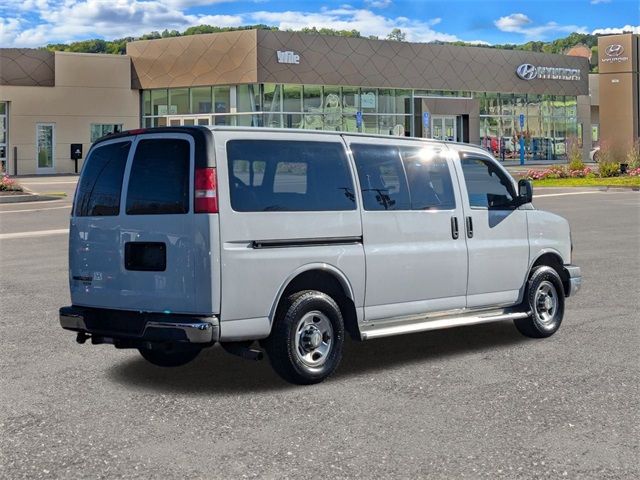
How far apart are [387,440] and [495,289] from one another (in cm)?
333

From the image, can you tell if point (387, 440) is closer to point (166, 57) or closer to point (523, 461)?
point (523, 461)

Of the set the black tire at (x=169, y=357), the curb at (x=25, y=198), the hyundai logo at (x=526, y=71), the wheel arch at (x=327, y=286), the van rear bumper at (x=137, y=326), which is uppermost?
the hyundai logo at (x=526, y=71)

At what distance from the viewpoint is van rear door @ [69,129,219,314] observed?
641 centimetres

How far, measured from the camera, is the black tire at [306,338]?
6.64m

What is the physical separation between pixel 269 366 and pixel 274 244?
4.06ft

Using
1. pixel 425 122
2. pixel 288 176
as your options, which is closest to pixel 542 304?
pixel 288 176

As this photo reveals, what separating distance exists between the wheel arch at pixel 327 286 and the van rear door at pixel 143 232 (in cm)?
69

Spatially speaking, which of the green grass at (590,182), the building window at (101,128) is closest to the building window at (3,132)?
the building window at (101,128)

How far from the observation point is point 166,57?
182 ft

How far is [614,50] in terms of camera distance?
60.5 metres

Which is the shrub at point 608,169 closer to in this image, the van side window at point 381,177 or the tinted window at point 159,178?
the van side window at point 381,177

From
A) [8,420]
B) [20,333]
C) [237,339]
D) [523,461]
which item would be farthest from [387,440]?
[20,333]

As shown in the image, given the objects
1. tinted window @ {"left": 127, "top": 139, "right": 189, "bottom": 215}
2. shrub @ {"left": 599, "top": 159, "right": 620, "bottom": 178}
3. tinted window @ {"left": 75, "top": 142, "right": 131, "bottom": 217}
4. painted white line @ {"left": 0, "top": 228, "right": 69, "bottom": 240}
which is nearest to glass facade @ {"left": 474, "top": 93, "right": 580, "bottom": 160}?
shrub @ {"left": 599, "top": 159, "right": 620, "bottom": 178}

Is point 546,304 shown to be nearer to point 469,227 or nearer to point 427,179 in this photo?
point 469,227
